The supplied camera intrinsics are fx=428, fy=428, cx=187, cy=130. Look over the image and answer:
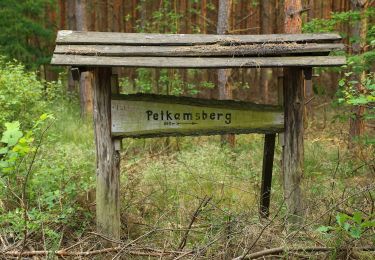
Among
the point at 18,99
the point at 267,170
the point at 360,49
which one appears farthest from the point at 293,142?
the point at 18,99

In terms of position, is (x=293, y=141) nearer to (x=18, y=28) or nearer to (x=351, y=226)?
(x=351, y=226)

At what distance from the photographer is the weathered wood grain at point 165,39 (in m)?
4.21

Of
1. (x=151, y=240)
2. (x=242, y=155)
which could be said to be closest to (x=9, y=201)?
(x=151, y=240)

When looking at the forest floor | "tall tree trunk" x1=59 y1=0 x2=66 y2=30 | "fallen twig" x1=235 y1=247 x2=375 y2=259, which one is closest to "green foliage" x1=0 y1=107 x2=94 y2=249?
the forest floor

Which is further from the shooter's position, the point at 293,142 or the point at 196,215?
the point at 293,142

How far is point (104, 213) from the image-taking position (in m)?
4.53

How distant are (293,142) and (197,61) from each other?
160 centimetres

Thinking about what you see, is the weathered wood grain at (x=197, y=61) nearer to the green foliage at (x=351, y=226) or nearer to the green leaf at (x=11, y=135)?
the green leaf at (x=11, y=135)

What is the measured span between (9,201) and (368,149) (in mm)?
6559

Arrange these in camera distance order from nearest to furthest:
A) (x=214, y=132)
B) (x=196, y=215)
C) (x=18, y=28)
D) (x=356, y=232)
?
(x=356, y=232)
(x=196, y=215)
(x=214, y=132)
(x=18, y=28)

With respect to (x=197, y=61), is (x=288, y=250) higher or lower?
Answer: lower

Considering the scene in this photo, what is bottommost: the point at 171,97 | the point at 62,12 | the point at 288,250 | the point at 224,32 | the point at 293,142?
the point at 288,250

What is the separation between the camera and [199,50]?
426 centimetres

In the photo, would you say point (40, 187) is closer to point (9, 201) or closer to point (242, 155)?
point (9, 201)
